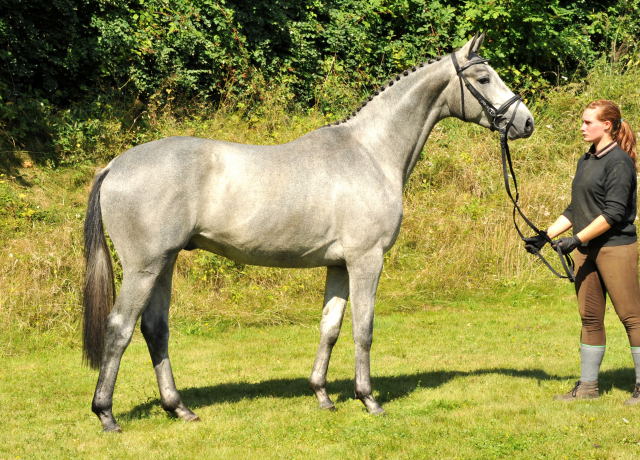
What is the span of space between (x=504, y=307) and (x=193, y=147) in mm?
6011

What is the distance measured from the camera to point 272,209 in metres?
5.29

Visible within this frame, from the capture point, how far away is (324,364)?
19.5 ft

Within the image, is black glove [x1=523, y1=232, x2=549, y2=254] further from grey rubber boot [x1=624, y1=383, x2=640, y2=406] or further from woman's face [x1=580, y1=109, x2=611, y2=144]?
grey rubber boot [x1=624, y1=383, x2=640, y2=406]

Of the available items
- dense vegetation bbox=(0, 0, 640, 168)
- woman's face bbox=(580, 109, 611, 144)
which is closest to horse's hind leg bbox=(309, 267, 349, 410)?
woman's face bbox=(580, 109, 611, 144)

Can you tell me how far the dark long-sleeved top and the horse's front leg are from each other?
1582 millimetres

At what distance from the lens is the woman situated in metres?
5.45

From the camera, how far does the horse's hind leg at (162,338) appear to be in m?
5.51

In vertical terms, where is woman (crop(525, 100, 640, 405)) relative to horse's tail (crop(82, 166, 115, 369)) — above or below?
above

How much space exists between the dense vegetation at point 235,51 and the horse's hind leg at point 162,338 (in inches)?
284

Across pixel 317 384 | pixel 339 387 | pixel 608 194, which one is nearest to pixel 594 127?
pixel 608 194

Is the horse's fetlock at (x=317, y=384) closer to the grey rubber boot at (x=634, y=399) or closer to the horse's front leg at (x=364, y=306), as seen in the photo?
the horse's front leg at (x=364, y=306)

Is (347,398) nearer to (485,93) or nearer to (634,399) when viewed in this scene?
(634,399)

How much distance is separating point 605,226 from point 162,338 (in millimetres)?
3287

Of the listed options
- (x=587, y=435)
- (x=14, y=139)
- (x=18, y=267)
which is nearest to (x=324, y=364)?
(x=587, y=435)
